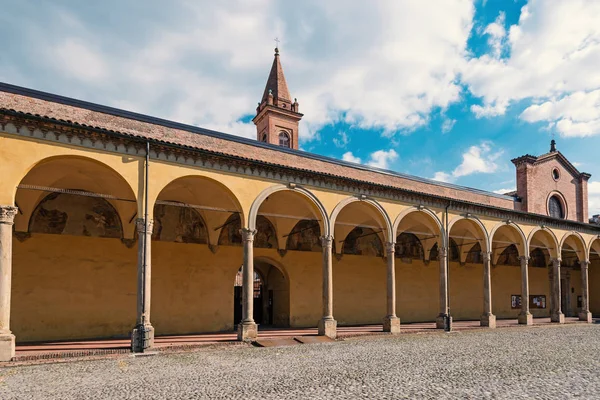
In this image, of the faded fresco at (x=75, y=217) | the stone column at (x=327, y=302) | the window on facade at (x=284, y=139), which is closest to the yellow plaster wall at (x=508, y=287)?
the stone column at (x=327, y=302)

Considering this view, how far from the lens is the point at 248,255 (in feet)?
43.7

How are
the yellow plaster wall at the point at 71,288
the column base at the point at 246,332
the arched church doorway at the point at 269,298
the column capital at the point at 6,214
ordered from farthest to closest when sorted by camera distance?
the arched church doorway at the point at 269,298
the yellow plaster wall at the point at 71,288
the column base at the point at 246,332
the column capital at the point at 6,214

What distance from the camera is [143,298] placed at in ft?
37.4

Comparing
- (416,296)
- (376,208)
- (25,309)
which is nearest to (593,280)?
(416,296)

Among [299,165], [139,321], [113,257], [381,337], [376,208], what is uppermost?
[299,165]

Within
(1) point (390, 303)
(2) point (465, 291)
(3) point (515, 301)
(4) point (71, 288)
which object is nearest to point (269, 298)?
(1) point (390, 303)

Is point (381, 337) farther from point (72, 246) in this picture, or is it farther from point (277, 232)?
point (72, 246)

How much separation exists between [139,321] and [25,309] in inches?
158

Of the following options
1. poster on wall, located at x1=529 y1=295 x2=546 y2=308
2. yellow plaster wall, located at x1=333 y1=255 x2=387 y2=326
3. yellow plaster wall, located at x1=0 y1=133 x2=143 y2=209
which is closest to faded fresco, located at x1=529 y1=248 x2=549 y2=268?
poster on wall, located at x1=529 y1=295 x2=546 y2=308

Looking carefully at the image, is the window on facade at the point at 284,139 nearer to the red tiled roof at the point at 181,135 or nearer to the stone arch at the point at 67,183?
the red tiled roof at the point at 181,135

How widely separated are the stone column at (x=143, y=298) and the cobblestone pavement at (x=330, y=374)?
62 centimetres

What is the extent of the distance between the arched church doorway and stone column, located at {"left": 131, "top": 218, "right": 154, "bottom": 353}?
7033 millimetres

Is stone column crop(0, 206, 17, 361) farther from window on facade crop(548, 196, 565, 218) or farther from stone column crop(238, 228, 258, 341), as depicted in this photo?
window on facade crop(548, 196, 565, 218)

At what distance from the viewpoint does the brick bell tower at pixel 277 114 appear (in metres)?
30.8
